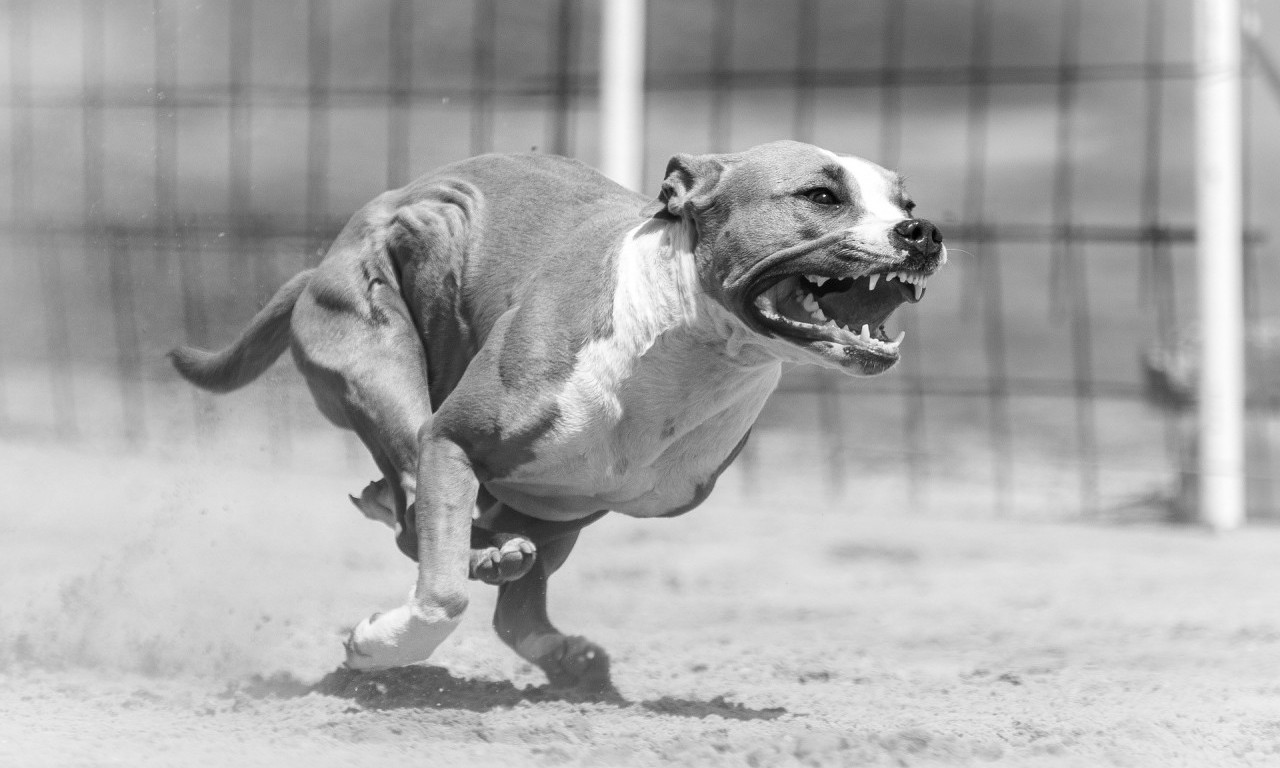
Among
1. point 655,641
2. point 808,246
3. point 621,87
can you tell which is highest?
point 621,87

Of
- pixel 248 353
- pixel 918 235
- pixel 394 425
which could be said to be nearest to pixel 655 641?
pixel 248 353

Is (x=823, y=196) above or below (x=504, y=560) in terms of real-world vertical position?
above

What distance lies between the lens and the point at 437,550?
13.0 feet

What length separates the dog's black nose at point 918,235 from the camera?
3.48 m

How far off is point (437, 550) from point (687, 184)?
119cm

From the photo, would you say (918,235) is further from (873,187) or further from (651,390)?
(651,390)

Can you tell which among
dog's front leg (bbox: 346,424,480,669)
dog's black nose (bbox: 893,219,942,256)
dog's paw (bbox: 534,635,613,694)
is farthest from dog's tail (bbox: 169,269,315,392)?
dog's black nose (bbox: 893,219,942,256)

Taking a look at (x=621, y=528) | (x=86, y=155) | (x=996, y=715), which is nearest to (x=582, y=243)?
(x=996, y=715)

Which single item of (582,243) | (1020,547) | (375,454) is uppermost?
(582,243)

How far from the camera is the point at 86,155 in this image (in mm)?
10320

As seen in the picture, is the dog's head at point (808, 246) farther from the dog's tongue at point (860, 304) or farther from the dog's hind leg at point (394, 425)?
the dog's hind leg at point (394, 425)

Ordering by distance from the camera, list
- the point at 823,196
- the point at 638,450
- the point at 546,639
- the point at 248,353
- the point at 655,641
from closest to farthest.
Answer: the point at 823,196
the point at 638,450
the point at 546,639
the point at 248,353
the point at 655,641

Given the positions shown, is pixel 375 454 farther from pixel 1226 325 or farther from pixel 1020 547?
pixel 1226 325

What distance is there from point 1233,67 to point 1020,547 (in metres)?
3.85
